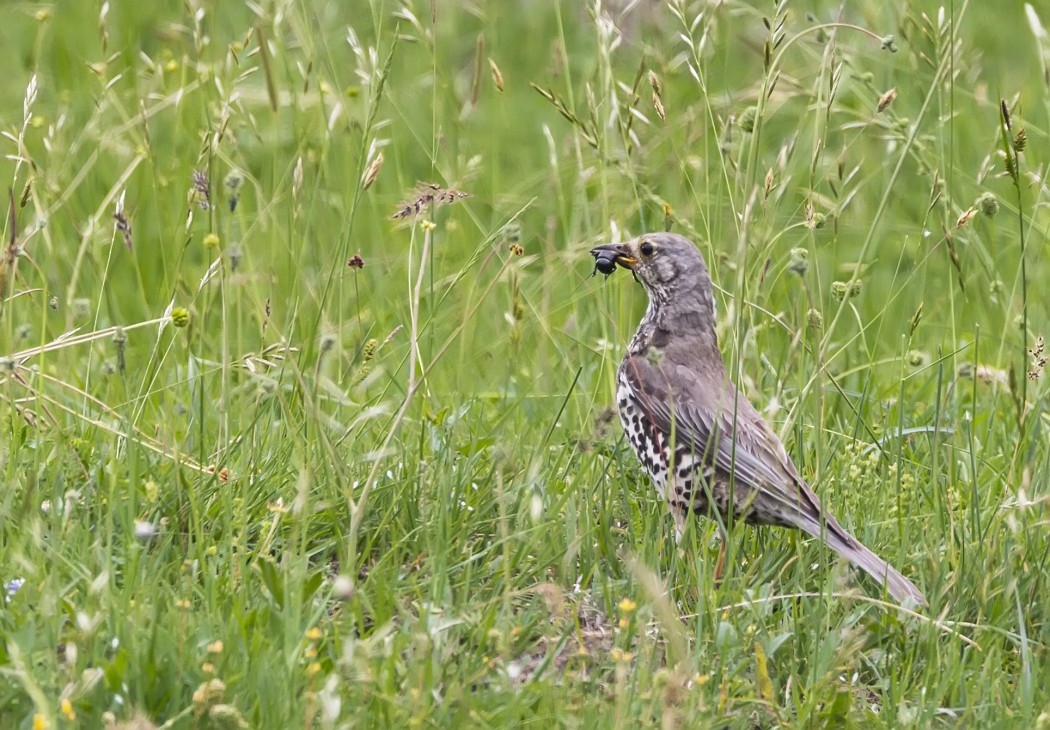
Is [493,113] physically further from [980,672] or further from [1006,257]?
[980,672]

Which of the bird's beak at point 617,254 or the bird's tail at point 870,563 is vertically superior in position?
the bird's beak at point 617,254

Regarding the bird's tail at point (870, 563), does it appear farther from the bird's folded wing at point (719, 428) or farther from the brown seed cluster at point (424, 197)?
the brown seed cluster at point (424, 197)

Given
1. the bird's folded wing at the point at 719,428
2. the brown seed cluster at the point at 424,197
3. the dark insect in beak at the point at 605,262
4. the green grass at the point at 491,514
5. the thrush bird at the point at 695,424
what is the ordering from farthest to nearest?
the dark insect in beak at the point at 605,262
the bird's folded wing at the point at 719,428
the thrush bird at the point at 695,424
the brown seed cluster at the point at 424,197
the green grass at the point at 491,514

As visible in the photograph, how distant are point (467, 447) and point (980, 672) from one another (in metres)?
1.66

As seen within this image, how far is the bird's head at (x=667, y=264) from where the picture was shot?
16.8ft

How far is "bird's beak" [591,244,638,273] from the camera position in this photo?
5.05 metres

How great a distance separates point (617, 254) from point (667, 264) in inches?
6.8

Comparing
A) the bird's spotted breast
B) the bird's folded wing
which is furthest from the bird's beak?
the bird's spotted breast

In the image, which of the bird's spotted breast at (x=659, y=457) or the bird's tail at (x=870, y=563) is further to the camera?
the bird's spotted breast at (x=659, y=457)

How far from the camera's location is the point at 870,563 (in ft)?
13.0

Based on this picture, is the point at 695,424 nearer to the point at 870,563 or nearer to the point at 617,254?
the point at 617,254

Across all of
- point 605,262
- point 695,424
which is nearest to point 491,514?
point 695,424

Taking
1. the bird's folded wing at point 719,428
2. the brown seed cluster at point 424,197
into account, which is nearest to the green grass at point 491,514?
the brown seed cluster at point 424,197

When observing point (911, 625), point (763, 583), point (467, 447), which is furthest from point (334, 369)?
point (911, 625)
